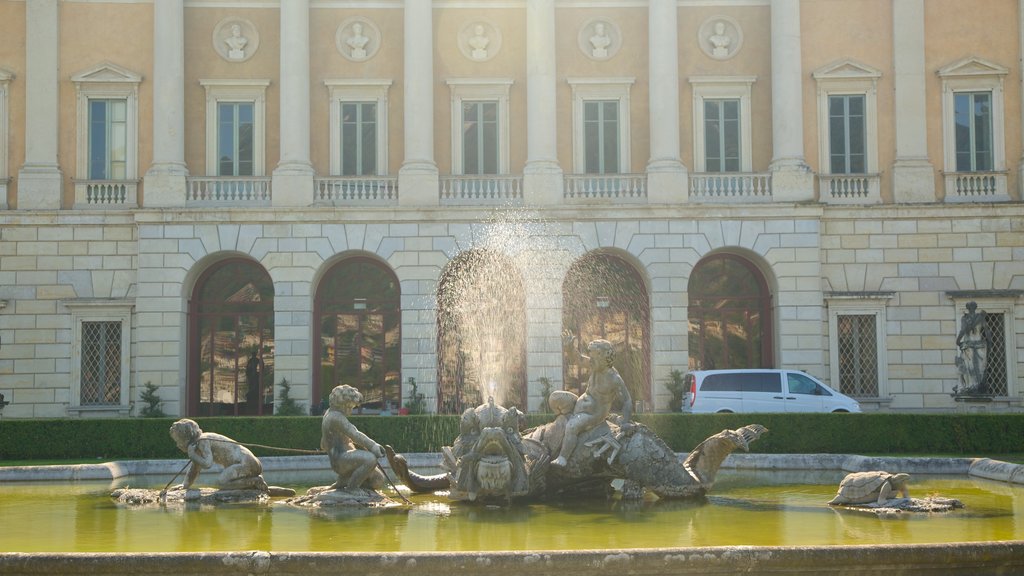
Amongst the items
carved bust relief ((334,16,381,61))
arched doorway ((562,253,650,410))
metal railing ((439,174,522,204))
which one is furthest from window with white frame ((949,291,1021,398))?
carved bust relief ((334,16,381,61))

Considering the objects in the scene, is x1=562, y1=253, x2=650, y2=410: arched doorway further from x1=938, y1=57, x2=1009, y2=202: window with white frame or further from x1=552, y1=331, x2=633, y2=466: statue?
x1=552, y1=331, x2=633, y2=466: statue

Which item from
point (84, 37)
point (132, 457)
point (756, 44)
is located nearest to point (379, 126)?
point (84, 37)

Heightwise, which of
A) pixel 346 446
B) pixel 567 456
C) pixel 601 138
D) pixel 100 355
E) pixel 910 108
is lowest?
pixel 567 456

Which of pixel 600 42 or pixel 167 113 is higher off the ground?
pixel 600 42

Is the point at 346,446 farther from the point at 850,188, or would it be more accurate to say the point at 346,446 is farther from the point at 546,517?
the point at 850,188

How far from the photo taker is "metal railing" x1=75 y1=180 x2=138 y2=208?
41.9 metres

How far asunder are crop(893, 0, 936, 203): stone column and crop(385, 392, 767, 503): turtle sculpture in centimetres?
2778

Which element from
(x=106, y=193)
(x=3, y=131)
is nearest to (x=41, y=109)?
(x=3, y=131)

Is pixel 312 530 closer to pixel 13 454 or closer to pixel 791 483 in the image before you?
pixel 791 483

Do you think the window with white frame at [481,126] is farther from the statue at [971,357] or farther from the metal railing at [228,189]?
the statue at [971,357]

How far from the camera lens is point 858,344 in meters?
41.8

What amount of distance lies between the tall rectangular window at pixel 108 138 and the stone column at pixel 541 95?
1424 cm

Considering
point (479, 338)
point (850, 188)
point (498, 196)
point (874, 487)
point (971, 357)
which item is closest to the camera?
point (874, 487)

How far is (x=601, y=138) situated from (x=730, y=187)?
16.4 ft
